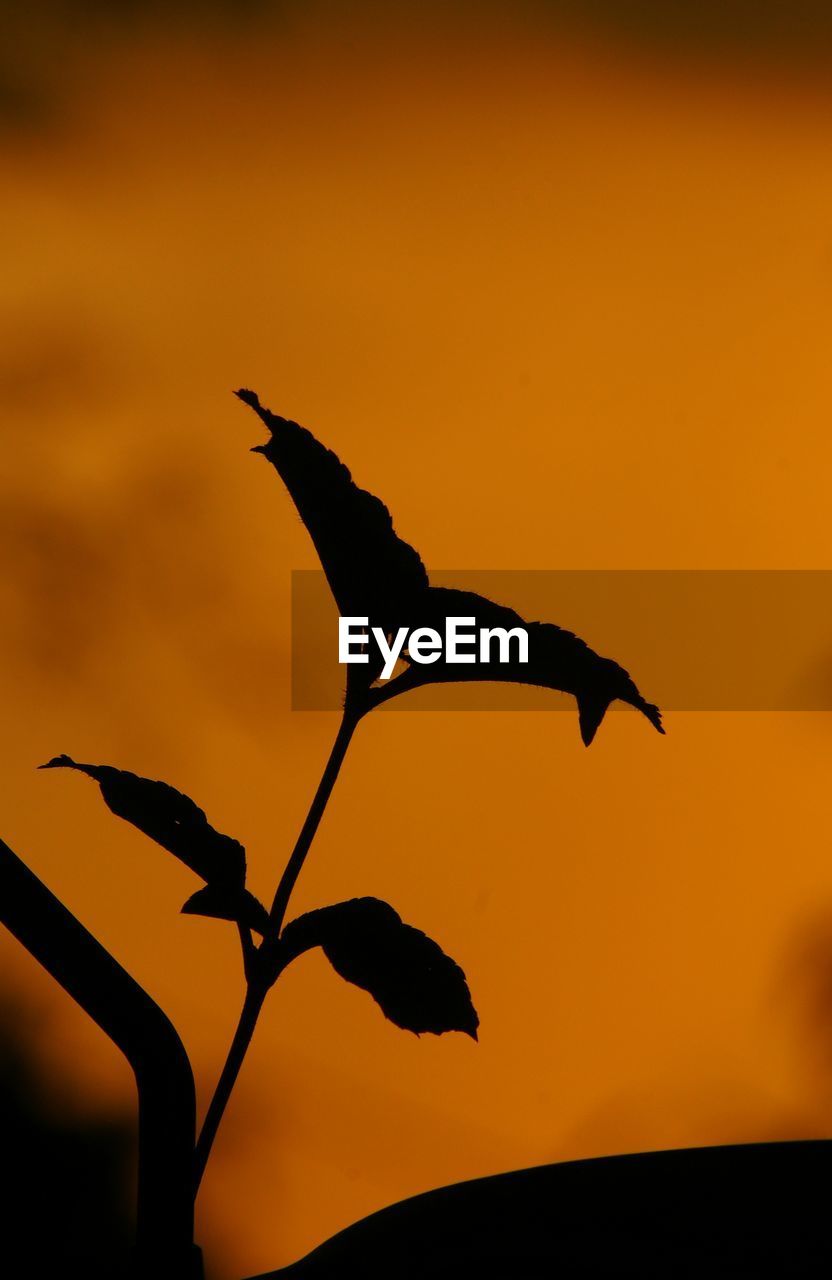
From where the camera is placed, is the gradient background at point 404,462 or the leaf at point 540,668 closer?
the leaf at point 540,668

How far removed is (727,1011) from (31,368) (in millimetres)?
904

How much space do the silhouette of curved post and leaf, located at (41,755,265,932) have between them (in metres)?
0.07

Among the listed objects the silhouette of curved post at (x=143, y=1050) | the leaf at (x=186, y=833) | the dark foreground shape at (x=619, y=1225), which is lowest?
the dark foreground shape at (x=619, y=1225)

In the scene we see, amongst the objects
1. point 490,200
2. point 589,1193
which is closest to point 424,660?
point 589,1193

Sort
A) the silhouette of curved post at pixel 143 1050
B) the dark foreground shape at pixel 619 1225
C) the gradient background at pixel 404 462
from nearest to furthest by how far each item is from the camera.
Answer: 1. the silhouette of curved post at pixel 143 1050
2. the dark foreground shape at pixel 619 1225
3. the gradient background at pixel 404 462

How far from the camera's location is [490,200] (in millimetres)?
1078

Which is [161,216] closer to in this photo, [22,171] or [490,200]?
[22,171]

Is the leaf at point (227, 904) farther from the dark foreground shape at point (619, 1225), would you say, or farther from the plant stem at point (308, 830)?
the dark foreground shape at point (619, 1225)

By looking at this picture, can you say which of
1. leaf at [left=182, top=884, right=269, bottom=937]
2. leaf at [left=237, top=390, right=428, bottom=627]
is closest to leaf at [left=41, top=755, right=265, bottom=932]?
leaf at [left=182, top=884, right=269, bottom=937]

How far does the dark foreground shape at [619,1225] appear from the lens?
0.48 metres

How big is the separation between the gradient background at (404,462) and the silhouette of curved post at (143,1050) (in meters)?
0.68

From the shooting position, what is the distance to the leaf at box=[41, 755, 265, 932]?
0.45 metres

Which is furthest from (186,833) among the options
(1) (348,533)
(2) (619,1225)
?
(2) (619,1225)

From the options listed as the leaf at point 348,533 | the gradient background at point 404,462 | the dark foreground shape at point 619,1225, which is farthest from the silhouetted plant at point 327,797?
the gradient background at point 404,462
